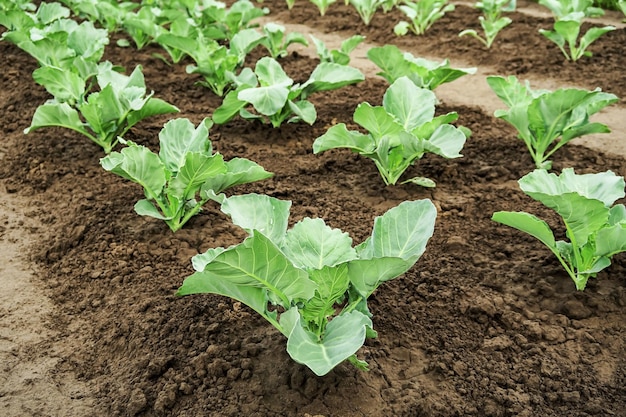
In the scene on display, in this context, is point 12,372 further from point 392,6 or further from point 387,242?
point 392,6

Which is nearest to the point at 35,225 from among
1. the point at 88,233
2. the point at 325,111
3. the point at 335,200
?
the point at 88,233

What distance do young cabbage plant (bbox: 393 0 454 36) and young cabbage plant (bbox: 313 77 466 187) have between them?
318 centimetres

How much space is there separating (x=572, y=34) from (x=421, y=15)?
1.68 m

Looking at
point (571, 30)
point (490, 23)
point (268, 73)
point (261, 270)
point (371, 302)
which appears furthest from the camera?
point (490, 23)

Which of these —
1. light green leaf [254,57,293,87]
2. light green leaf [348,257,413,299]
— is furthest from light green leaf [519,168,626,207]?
light green leaf [254,57,293,87]

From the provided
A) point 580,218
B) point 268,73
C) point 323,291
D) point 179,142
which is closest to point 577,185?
point 580,218

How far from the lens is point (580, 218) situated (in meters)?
2.29

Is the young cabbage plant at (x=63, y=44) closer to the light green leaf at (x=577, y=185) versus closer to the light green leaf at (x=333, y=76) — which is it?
the light green leaf at (x=333, y=76)

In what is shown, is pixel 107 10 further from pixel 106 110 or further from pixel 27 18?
pixel 106 110

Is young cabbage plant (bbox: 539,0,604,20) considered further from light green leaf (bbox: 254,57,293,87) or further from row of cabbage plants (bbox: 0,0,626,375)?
light green leaf (bbox: 254,57,293,87)

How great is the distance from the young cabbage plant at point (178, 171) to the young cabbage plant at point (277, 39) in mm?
2288

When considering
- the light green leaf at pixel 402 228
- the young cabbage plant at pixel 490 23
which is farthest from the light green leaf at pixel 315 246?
the young cabbage plant at pixel 490 23

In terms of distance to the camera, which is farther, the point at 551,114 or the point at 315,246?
the point at 551,114

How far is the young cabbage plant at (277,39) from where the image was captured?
5.05 meters
